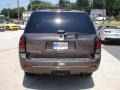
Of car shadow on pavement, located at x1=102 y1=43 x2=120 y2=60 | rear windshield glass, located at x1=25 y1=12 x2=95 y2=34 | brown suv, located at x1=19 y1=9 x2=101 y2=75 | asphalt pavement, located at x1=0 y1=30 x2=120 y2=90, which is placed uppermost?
rear windshield glass, located at x1=25 y1=12 x2=95 y2=34

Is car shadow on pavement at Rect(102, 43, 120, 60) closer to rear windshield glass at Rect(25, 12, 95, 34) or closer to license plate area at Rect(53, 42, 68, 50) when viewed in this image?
rear windshield glass at Rect(25, 12, 95, 34)

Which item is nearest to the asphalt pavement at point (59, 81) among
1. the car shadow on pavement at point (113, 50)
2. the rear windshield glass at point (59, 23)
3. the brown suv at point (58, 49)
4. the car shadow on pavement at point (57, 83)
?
the car shadow on pavement at point (57, 83)

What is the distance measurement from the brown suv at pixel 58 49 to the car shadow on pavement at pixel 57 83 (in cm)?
55

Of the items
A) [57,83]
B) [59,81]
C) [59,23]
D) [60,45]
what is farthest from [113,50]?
[60,45]

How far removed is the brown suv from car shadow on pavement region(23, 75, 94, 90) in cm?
55

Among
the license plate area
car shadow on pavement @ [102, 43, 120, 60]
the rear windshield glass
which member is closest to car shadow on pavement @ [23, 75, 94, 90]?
the license plate area

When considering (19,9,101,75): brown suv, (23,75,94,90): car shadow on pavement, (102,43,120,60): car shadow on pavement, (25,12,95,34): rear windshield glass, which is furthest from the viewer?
(102,43,120,60): car shadow on pavement

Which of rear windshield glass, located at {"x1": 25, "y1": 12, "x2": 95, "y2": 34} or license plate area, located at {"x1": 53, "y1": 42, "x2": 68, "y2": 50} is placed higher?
rear windshield glass, located at {"x1": 25, "y1": 12, "x2": 95, "y2": 34}

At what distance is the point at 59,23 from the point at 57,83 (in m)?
1.68

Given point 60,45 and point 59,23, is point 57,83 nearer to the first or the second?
point 60,45

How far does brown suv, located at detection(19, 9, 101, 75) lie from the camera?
7.73 metres

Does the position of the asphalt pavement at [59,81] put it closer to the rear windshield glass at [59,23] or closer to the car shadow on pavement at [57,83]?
the car shadow on pavement at [57,83]

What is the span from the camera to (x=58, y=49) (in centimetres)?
777

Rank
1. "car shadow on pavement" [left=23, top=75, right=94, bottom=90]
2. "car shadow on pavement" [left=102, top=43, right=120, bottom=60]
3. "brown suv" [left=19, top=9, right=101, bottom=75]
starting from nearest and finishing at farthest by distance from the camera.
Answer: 1. "brown suv" [left=19, top=9, right=101, bottom=75]
2. "car shadow on pavement" [left=23, top=75, right=94, bottom=90]
3. "car shadow on pavement" [left=102, top=43, right=120, bottom=60]
